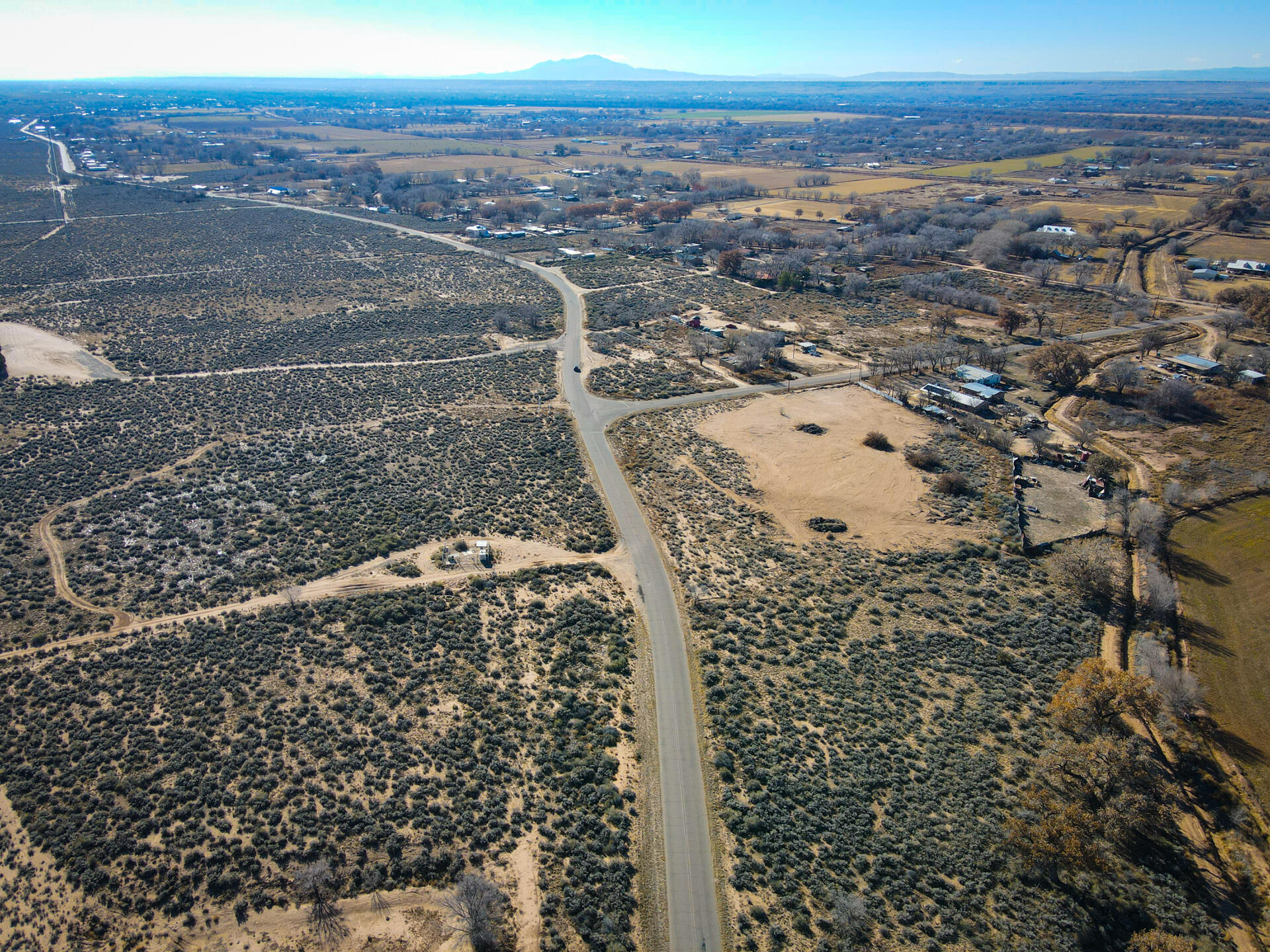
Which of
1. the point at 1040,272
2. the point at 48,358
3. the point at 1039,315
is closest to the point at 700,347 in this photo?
the point at 1039,315

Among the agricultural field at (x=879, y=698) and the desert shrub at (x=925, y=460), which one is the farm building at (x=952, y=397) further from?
the desert shrub at (x=925, y=460)

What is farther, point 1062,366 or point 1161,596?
point 1062,366

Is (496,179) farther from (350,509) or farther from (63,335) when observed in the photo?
(350,509)

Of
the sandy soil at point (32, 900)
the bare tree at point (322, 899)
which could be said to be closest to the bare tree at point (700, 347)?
the bare tree at point (322, 899)

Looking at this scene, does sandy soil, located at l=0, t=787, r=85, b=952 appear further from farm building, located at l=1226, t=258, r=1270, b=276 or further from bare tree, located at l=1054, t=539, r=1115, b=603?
farm building, located at l=1226, t=258, r=1270, b=276

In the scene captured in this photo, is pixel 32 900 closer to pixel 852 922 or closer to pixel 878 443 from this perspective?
pixel 852 922

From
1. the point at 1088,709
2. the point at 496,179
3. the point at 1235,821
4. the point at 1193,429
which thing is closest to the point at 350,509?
the point at 1088,709
